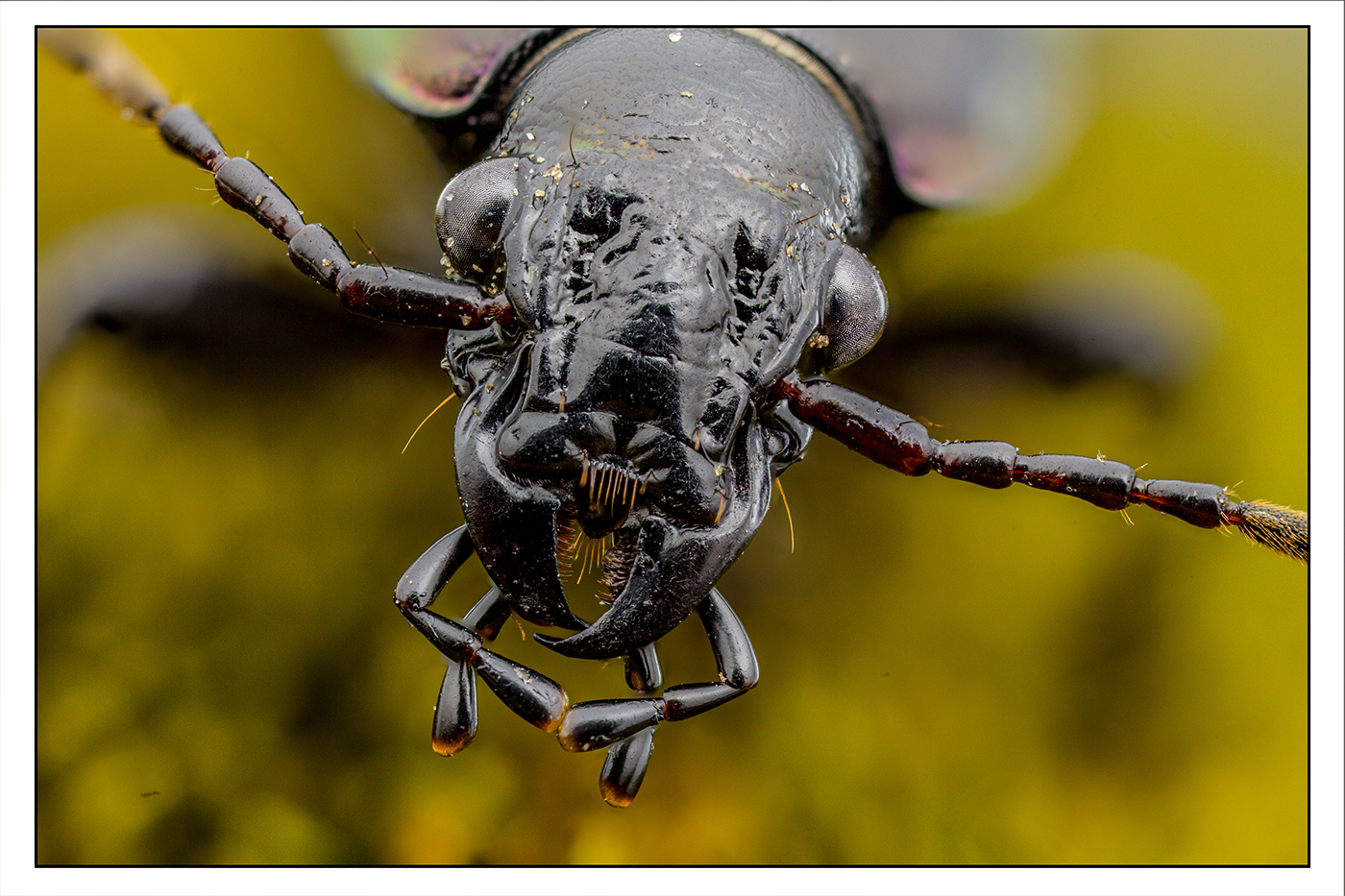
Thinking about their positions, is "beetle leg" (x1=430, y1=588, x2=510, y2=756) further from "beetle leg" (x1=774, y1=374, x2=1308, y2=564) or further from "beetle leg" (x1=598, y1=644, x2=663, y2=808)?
"beetle leg" (x1=774, y1=374, x2=1308, y2=564)

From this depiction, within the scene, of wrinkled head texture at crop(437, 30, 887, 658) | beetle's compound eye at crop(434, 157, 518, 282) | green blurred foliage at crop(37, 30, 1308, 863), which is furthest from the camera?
green blurred foliage at crop(37, 30, 1308, 863)

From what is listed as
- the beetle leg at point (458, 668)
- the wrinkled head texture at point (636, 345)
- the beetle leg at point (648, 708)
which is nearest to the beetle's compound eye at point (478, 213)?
the wrinkled head texture at point (636, 345)

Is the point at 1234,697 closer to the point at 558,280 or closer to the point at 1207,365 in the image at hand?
the point at 1207,365

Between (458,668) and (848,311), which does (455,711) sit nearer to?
(458,668)

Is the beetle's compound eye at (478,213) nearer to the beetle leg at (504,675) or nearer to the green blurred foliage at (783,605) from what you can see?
the beetle leg at (504,675)

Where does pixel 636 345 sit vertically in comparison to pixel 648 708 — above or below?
above

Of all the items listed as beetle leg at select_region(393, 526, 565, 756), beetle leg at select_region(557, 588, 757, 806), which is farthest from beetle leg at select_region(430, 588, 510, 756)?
beetle leg at select_region(557, 588, 757, 806)

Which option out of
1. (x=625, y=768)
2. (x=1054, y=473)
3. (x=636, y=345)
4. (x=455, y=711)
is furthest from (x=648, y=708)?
(x=1054, y=473)
